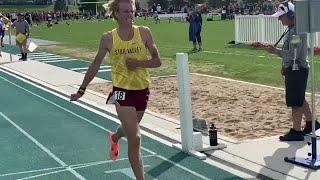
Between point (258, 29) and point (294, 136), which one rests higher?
point (258, 29)

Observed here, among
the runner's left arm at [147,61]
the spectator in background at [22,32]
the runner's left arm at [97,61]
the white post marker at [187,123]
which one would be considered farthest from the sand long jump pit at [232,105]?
the spectator in background at [22,32]

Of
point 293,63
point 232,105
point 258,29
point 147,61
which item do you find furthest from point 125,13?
point 258,29

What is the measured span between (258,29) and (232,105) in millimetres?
14230

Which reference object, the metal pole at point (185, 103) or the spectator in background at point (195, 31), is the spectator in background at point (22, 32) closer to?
the spectator in background at point (195, 31)

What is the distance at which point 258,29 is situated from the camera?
25297 millimetres

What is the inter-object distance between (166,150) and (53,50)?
2297cm

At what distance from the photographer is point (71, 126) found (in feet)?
34.3

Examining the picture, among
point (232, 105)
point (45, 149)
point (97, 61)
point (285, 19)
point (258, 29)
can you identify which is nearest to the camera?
point (97, 61)

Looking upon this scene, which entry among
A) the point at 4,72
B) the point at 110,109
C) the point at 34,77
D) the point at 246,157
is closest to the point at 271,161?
the point at 246,157

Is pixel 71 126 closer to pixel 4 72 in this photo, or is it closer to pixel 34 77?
pixel 34 77

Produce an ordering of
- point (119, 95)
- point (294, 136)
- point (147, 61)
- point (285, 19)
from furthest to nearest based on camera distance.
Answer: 1. point (294, 136)
2. point (285, 19)
3. point (119, 95)
4. point (147, 61)

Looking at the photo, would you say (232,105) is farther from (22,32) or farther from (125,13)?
(22,32)

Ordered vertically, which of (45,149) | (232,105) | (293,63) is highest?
(293,63)

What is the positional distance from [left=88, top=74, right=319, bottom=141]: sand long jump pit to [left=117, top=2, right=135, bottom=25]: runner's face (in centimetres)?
340
